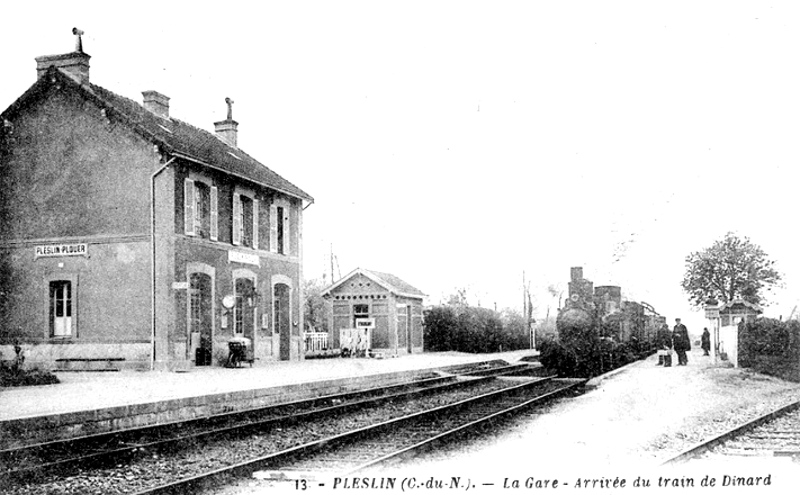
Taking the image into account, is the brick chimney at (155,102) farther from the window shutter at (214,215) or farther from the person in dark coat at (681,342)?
the person in dark coat at (681,342)

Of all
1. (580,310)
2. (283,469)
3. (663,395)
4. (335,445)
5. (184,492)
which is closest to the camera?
(184,492)

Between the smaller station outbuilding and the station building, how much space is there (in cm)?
1106

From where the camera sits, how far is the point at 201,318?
70.2 ft

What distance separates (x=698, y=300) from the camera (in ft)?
84.8

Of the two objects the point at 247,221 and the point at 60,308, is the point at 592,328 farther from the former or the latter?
the point at 60,308

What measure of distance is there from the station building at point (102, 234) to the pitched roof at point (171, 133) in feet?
0.18

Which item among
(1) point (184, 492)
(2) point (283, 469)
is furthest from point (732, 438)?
(1) point (184, 492)

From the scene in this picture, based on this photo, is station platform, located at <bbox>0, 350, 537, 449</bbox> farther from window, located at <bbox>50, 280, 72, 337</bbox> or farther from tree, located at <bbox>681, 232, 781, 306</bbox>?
tree, located at <bbox>681, 232, 781, 306</bbox>

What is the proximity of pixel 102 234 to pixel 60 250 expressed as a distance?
1.28 metres

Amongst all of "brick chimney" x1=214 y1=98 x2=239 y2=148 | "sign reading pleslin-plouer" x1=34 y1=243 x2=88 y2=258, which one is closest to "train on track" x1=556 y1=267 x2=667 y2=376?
"brick chimney" x1=214 y1=98 x2=239 y2=148

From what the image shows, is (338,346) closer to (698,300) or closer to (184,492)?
(698,300)

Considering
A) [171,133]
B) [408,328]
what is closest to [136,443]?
[171,133]

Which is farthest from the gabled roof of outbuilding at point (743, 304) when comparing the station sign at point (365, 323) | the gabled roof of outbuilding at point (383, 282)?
the station sign at point (365, 323)

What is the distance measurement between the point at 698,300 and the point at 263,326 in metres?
14.2
